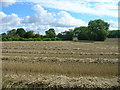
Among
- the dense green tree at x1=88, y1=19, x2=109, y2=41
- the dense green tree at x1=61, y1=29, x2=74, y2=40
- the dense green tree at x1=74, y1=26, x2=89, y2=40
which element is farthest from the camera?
the dense green tree at x1=61, y1=29, x2=74, y2=40

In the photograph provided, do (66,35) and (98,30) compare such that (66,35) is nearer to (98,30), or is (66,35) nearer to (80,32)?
(80,32)

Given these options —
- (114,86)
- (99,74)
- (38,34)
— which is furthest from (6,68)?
(38,34)

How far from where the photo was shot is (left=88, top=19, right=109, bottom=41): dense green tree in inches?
2670

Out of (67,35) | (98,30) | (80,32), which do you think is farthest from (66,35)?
(98,30)

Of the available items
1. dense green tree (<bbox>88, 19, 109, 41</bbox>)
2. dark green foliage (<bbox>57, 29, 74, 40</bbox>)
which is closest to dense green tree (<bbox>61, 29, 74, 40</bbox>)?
dark green foliage (<bbox>57, 29, 74, 40</bbox>)

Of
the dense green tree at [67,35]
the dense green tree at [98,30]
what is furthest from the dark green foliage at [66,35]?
the dense green tree at [98,30]

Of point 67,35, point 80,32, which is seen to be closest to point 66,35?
point 67,35

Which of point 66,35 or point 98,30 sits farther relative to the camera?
point 66,35

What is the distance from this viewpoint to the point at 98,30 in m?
69.2

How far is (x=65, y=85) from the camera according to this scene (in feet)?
19.6

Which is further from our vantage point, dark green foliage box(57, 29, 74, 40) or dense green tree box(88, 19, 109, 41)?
dark green foliage box(57, 29, 74, 40)

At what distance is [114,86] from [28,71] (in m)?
4.41

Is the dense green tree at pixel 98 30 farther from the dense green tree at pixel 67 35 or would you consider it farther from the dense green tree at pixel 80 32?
the dense green tree at pixel 67 35

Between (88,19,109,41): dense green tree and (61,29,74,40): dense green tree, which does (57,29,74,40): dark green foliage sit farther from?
(88,19,109,41): dense green tree
